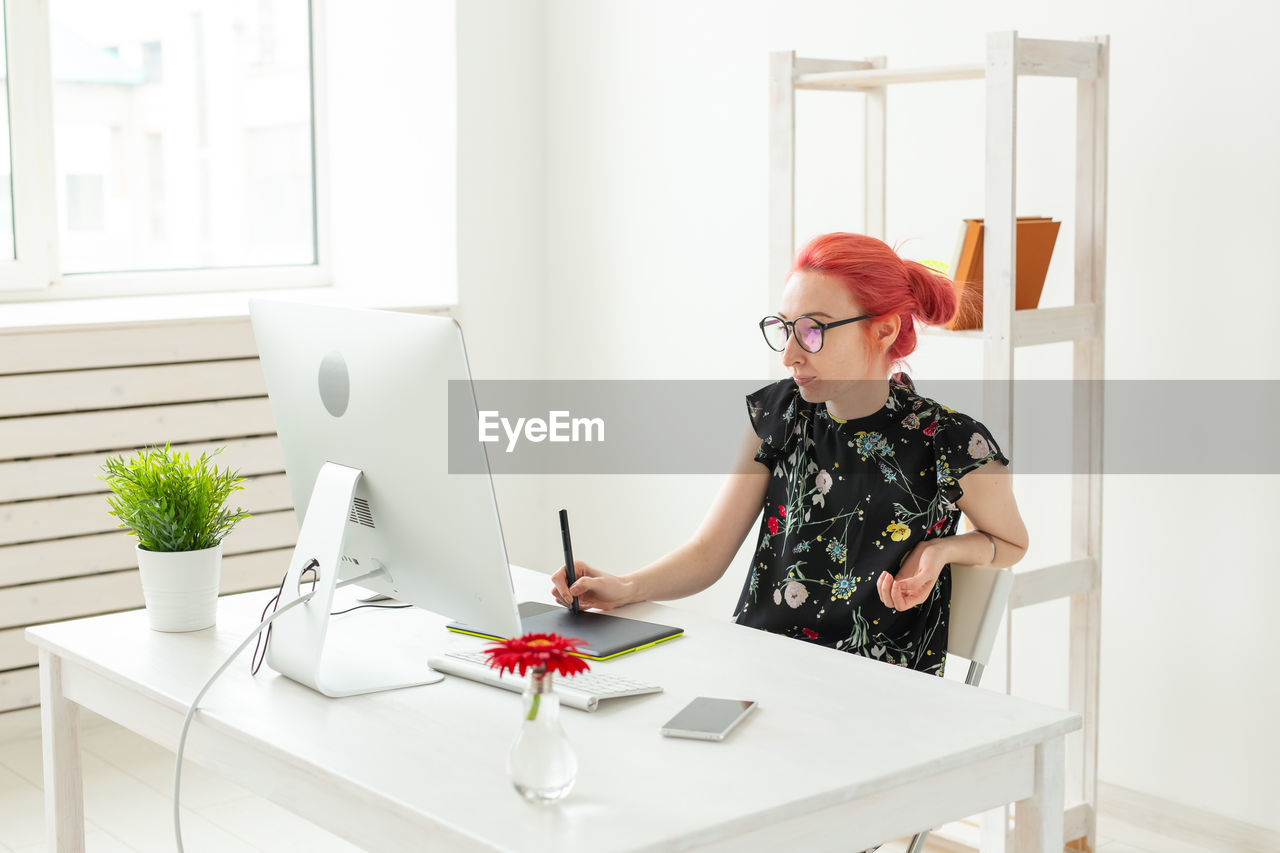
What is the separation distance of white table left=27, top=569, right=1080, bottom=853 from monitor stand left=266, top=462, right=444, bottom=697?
0.03m

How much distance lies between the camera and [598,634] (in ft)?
6.16

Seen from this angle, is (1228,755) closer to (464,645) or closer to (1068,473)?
(1068,473)

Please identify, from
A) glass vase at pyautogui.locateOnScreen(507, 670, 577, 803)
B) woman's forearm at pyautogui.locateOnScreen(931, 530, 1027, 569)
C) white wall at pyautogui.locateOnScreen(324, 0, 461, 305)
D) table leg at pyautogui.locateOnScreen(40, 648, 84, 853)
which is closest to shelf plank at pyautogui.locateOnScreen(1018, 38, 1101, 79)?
woman's forearm at pyautogui.locateOnScreen(931, 530, 1027, 569)

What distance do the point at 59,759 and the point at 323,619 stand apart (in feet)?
1.79

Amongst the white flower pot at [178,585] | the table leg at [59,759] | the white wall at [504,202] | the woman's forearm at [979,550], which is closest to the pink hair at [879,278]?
the woman's forearm at [979,550]

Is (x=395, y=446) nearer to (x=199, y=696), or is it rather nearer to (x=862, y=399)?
(x=199, y=696)

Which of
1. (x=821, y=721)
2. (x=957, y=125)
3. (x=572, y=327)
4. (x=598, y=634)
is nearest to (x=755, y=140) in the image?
(x=957, y=125)

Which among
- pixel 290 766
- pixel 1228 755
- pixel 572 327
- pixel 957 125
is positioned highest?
pixel 957 125

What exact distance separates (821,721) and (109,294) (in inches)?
119

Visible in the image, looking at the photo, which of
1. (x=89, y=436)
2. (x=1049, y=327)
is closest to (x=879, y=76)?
(x=1049, y=327)

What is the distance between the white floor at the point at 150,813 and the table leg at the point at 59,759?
664mm

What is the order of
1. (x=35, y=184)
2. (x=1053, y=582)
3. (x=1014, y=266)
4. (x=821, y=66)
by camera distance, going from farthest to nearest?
(x=35, y=184), (x=821, y=66), (x=1053, y=582), (x=1014, y=266)

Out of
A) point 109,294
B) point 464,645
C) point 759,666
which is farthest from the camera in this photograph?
point 109,294

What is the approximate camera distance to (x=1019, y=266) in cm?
259
